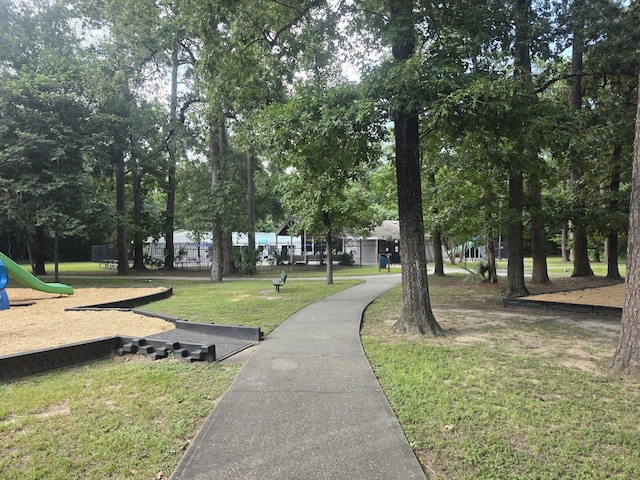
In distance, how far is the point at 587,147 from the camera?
10055mm

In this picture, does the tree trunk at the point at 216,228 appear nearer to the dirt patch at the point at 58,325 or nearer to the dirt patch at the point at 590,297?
the dirt patch at the point at 58,325

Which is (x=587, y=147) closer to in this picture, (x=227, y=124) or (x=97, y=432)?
(x=97, y=432)

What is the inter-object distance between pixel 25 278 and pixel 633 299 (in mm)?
13178

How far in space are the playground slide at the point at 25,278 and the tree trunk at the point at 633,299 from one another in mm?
12552

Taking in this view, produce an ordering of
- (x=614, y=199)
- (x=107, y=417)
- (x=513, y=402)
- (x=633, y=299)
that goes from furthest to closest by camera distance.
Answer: (x=614, y=199)
(x=633, y=299)
(x=513, y=402)
(x=107, y=417)

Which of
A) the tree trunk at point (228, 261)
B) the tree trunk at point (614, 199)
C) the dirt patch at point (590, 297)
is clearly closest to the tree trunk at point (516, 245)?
the dirt patch at point (590, 297)

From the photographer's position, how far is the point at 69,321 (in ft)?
25.7

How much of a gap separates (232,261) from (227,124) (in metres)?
7.56

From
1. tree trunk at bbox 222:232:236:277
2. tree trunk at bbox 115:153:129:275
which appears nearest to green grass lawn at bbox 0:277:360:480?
tree trunk at bbox 222:232:236:277

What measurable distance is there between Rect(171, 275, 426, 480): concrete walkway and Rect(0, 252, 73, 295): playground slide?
341 inches

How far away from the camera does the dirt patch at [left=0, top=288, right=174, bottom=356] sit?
19.9 feet

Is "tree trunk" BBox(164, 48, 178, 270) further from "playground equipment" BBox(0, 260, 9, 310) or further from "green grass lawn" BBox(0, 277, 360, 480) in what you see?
"green grass lawn" BBox(0, 277, 360, 480)

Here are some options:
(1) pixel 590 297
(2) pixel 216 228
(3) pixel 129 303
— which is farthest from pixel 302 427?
(2) pixel 216 228

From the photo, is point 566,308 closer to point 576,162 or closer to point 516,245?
point 516,245
